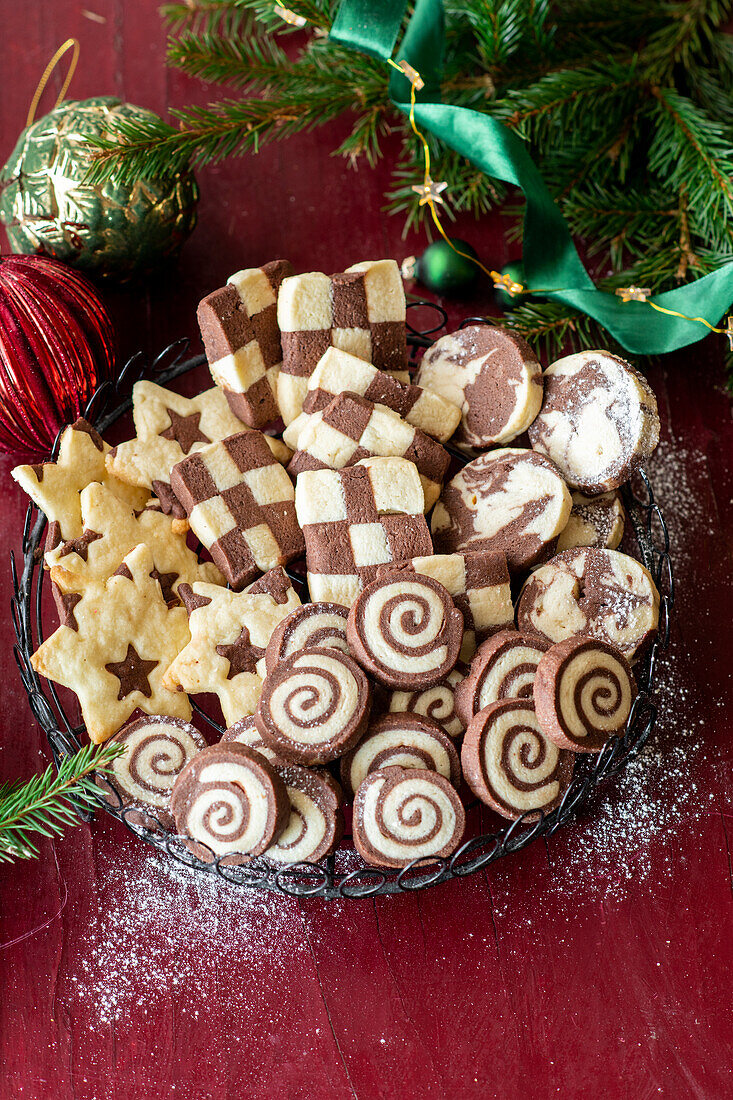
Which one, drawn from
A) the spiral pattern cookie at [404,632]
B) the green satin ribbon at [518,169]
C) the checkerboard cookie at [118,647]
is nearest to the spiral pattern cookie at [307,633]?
the spiral pattern cookie at [404,632]

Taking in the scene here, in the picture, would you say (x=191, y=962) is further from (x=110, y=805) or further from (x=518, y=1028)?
(x=518, y=1028)

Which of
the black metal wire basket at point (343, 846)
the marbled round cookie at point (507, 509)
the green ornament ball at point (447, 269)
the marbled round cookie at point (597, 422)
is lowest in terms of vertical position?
the black metal wire basket at point (343, 846)

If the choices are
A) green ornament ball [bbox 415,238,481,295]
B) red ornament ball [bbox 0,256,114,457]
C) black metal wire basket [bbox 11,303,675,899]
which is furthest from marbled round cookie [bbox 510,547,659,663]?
red ornament ball [bbox 0,256,114,457]

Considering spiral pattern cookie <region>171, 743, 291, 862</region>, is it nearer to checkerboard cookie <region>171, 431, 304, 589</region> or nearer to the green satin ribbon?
checkerboard cookie <region>171, 431, 304, 589</region>

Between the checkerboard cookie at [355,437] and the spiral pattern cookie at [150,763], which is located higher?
the checkerboard cookie at [355,437]

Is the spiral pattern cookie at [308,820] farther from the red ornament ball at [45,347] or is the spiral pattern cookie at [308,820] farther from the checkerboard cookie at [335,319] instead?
the red ornament ball at [45,347]

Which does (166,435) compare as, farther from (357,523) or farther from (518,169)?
(518,169)
